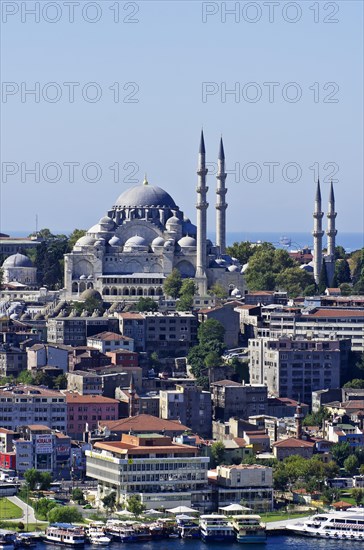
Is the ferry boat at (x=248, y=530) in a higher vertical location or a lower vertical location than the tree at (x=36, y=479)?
lower

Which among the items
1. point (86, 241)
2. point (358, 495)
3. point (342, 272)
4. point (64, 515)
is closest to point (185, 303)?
point (86, 241)

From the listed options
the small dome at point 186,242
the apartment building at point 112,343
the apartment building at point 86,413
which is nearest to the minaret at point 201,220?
the small dome at point 186,242

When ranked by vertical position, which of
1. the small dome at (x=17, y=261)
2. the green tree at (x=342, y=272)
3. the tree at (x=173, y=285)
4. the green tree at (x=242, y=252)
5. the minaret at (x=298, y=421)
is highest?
the green tree at (x=242, y=252)

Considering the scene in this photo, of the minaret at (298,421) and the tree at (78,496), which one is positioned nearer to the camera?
the tree at (78,496)

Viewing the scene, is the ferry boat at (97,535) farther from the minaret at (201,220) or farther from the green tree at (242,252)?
the green tree at (242,252)

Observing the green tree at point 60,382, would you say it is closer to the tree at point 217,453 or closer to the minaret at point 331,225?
the tree at point 217,453

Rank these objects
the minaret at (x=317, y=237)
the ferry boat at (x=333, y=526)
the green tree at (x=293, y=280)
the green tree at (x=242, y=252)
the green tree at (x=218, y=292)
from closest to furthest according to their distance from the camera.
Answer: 1. the ferry boat at (x=333, y=526)
2. the green tree at (x=218, y=292)
3. the green tree at (x=293, y=280)
4. the minaret at (x=317, y=237)
5. the green tree at (x=242, y=252)

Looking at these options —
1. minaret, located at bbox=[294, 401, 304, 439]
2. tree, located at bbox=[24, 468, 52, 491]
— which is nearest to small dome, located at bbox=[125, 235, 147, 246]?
A: minaret, located at bbox=[294, 401, 304, 439]

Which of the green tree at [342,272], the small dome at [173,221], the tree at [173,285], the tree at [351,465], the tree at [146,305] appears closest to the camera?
the tree at [351,465]
